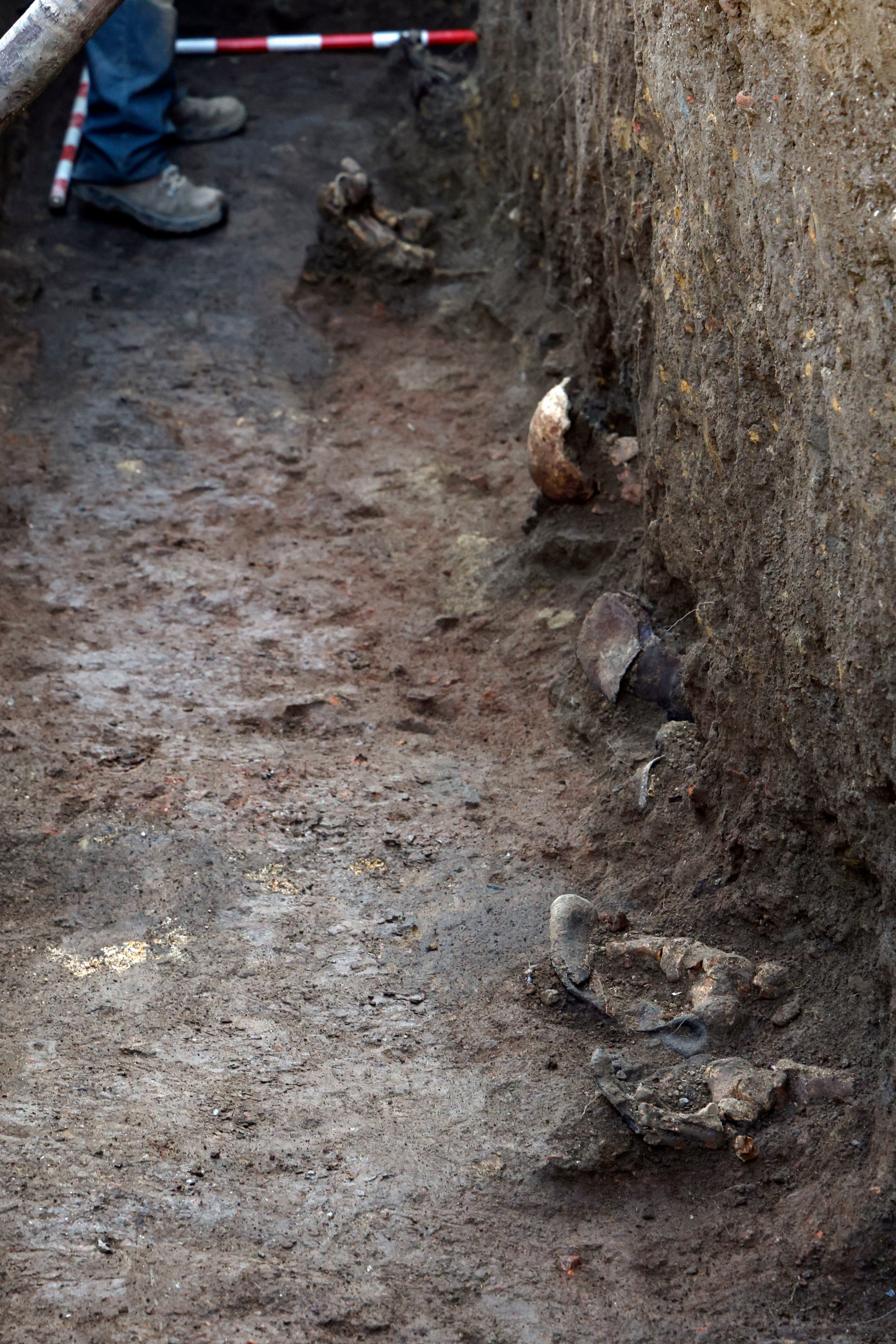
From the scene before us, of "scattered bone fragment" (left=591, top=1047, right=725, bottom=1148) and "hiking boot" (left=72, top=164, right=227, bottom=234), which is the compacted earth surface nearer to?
"scattered bone fragment" (left=591, top=1047, right=725, bottom=1148)

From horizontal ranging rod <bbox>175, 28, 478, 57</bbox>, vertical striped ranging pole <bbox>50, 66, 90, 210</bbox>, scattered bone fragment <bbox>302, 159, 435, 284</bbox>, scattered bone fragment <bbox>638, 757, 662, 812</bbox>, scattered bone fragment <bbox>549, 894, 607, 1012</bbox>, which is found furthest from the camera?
horizontal ranging rod <bbox>175, 28, 478, 57</bbox>

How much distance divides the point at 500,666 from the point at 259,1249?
6.26ft

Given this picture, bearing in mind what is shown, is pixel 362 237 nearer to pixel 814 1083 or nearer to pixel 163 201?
pixel 163 201

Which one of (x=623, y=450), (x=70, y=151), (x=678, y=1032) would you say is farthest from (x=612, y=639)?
(x=70, y=151)

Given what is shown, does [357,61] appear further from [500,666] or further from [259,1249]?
[259,1249]

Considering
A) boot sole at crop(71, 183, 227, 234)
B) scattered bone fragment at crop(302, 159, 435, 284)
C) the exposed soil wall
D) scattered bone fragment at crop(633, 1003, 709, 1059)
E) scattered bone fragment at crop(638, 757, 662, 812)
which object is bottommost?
boot sole at crop(71, 183, 227, 234)

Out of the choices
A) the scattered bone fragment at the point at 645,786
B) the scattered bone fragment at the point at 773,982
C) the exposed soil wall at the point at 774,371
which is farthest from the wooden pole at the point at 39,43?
the scattered bone fragment at the point at 773,982

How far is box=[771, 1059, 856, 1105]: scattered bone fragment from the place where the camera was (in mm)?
1871

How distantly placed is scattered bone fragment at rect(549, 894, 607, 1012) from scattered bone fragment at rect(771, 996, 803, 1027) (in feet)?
1.07

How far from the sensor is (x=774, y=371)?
6.79 ft

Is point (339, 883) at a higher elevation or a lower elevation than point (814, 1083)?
lower

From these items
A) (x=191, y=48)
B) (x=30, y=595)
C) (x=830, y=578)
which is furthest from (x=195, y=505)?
(x=191, y=48)

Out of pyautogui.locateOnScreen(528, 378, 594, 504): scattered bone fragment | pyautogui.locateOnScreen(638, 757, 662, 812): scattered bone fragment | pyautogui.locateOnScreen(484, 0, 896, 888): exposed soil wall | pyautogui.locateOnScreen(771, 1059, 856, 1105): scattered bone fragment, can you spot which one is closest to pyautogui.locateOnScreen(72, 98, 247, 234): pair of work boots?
pyautogui.locateOnScreen(528, 378, 594, 504): scattered bone fragment

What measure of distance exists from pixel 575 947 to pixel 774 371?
1189 millimetres
